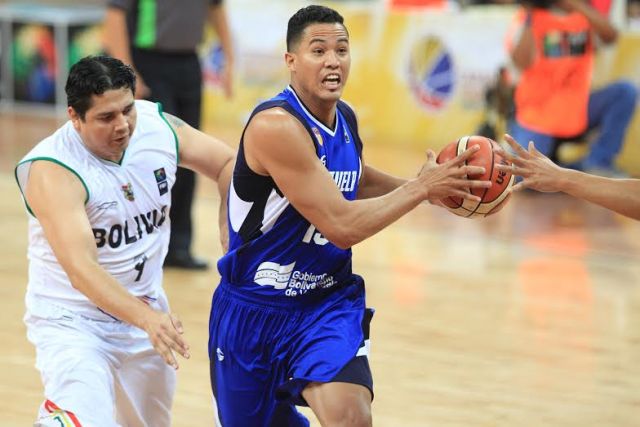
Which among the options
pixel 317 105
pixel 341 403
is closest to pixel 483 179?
pixel 317 105

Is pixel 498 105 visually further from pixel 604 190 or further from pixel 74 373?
pixel 74 373

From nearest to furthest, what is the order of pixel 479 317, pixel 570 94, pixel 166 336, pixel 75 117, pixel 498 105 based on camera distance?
pixel 166 336
pixel 75 117
pixel 479 317
pixel 570 94
pixel 498 105

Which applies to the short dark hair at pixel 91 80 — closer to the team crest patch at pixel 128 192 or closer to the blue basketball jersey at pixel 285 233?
the team crest patch at pixel 128 192

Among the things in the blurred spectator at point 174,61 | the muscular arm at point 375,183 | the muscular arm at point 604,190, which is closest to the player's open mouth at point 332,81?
the muscular arm at point 375,183

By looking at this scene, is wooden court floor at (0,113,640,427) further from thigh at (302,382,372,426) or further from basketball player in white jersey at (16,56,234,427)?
thigh at (302,382,372,426)

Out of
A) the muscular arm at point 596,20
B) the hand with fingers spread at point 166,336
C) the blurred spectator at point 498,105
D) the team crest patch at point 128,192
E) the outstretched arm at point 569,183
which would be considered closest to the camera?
the hand with fingers spread at point 166,336

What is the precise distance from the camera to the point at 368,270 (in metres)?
8.77

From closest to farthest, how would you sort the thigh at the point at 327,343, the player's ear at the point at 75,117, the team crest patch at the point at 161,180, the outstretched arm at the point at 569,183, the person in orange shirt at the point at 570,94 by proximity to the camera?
1. the thigh at the point at 327,343
2. the outstretched arm at the point at 569,183
3. the player's ear at the point at 75,117
4. the team crest patch at the point at 161,180
5. the person in orange shirt at the point at 570,94

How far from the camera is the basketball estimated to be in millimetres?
4409

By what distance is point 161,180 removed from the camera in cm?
497

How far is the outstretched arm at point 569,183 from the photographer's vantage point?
4.50m

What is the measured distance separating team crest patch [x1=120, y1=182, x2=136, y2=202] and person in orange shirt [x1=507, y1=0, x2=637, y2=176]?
280 inches

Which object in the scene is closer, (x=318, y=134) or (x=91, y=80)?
(x=318, y=134)

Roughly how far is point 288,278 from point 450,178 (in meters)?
0.73
